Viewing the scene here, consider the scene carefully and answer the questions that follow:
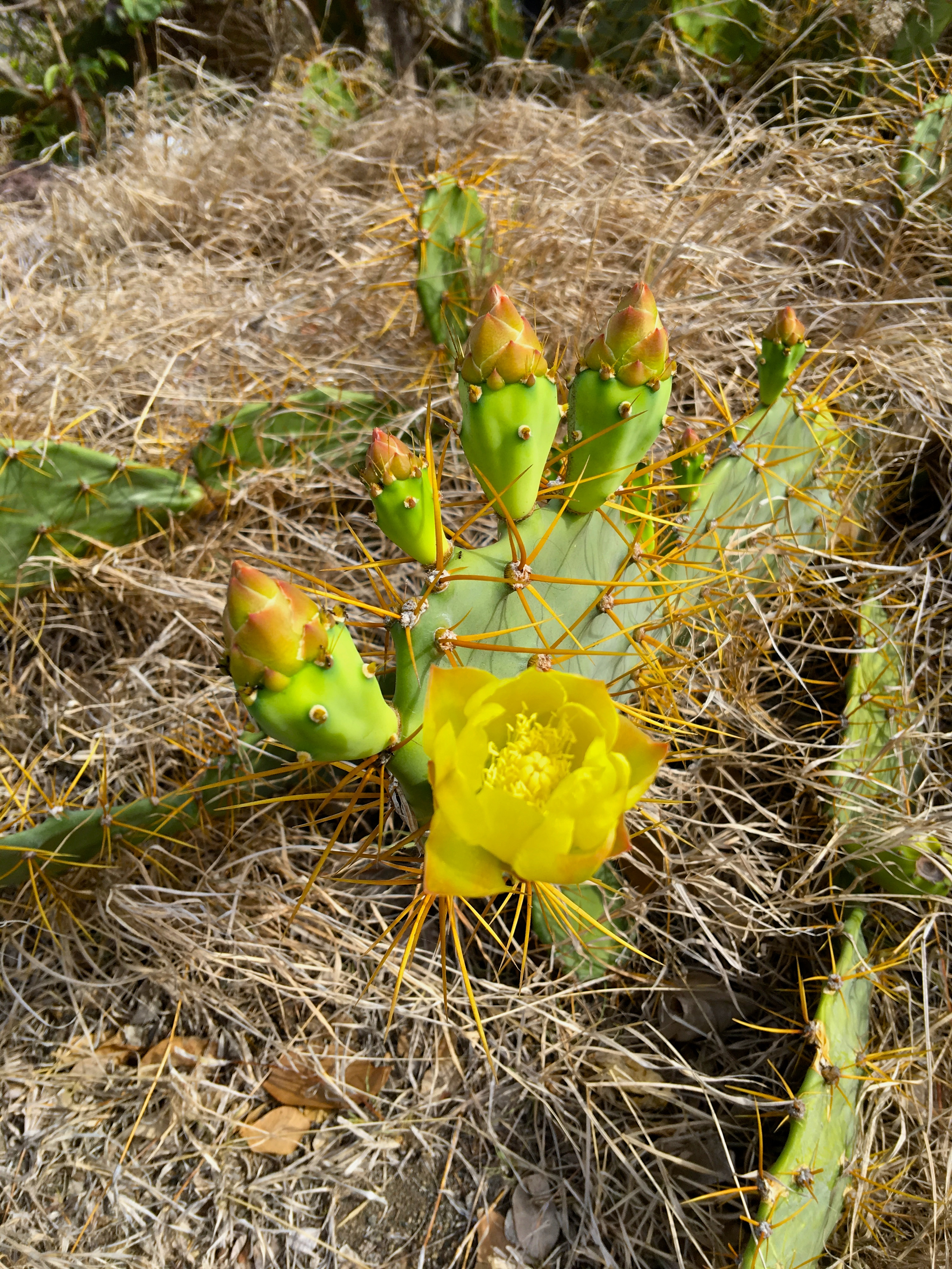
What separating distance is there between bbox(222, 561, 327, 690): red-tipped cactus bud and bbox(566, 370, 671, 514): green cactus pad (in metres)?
0.41

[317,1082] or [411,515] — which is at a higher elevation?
[411,515]

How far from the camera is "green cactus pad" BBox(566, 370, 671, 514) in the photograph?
2.78 ft

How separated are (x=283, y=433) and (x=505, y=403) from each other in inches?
40.9

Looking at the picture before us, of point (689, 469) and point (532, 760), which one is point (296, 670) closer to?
point (532, 760)

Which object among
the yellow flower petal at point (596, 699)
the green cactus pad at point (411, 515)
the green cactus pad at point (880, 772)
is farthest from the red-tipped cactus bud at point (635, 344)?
the green cactus pad at point (880, 772)

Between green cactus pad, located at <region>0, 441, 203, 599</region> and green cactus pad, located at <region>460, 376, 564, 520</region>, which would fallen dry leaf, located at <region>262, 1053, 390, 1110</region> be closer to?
green cactus pad, located at <region>460, 376, 564, 520</region>

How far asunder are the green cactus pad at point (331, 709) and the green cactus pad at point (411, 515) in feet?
0.42

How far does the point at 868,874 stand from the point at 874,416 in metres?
0.97

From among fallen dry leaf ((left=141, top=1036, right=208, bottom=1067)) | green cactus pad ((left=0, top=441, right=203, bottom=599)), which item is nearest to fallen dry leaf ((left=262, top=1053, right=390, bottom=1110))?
fallen dry leaf ((left=141, top=1036, right=208, bottom=1067))

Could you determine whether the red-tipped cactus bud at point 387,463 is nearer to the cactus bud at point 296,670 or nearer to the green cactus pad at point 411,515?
the green cactus pad at point 411,515

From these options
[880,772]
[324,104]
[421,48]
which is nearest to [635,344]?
[880,772]

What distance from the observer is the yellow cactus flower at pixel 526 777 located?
0.57 metres

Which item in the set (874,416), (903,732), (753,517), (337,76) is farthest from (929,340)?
(337,76)

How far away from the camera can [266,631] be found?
0.58 metres
